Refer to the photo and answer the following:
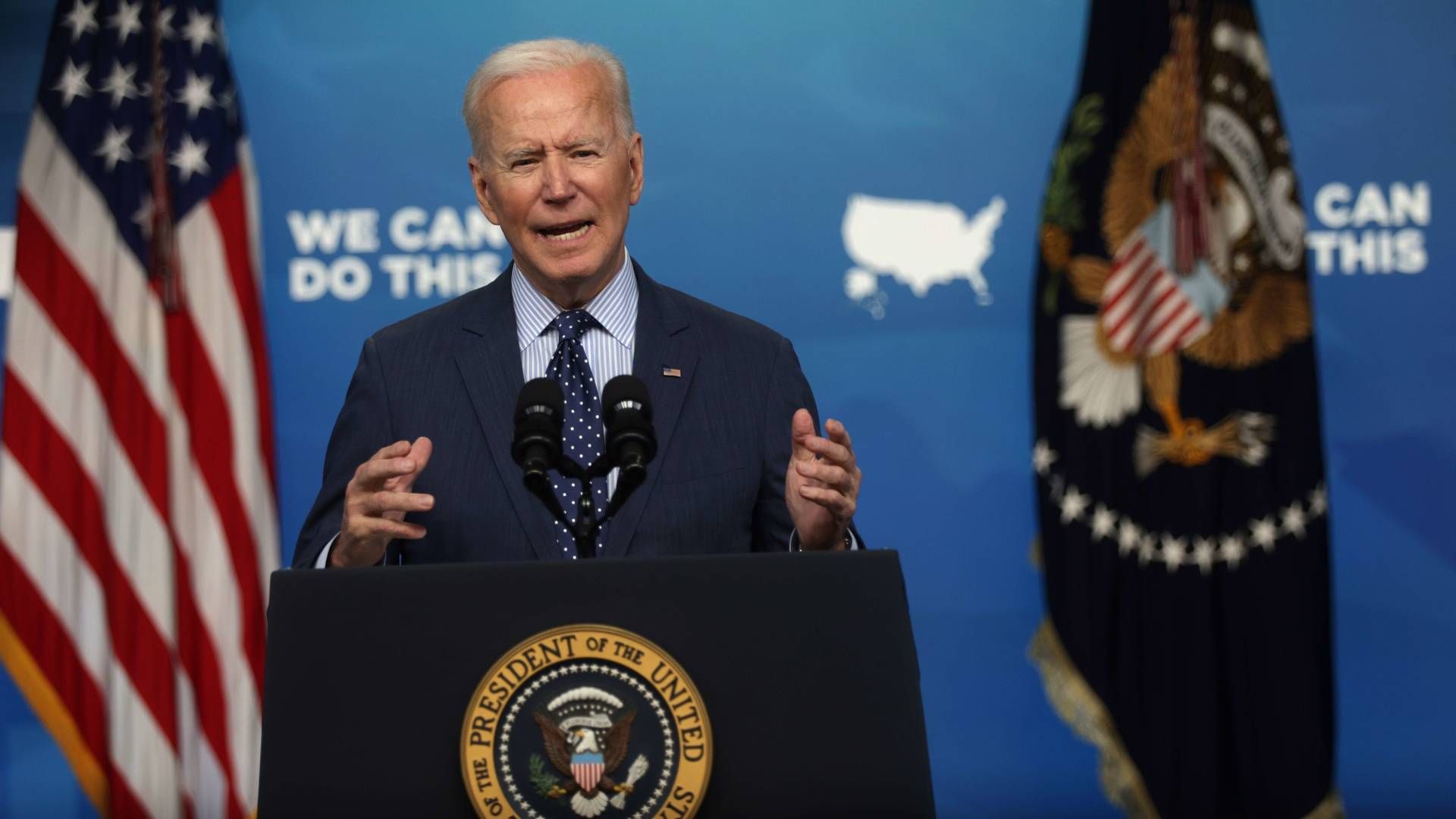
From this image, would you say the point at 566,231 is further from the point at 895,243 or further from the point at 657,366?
the point at 895,243

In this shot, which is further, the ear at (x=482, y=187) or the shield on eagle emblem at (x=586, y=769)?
the ear at (x=482, y=187)

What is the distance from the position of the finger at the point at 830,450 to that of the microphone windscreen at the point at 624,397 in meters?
0.18

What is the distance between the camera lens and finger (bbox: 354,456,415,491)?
1430 millimetres

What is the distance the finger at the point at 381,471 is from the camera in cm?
143

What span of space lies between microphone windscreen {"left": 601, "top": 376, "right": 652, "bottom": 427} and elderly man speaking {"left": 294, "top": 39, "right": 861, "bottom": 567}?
0.97 feet

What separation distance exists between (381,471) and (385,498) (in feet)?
0.10

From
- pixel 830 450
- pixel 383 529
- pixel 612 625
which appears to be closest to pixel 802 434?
pixel 830 450

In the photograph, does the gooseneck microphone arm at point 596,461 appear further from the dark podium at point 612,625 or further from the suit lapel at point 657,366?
the suit lapel at point 657,366

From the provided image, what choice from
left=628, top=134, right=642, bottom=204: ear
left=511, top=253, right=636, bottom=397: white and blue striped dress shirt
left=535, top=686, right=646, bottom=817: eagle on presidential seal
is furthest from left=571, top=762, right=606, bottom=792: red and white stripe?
left=628, top=134, right=642, bottom=204: ear

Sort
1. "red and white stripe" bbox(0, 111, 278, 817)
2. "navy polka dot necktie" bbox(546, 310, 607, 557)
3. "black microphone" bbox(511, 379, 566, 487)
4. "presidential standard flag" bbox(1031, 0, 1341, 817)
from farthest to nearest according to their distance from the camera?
"red and white stripe" bbox(0, 111, 278, 817) < "presidential standard flag" bbox(1031, 0, 1341, 817) < "navy polka dot necktie" bbox(546, 310, 607, 557) < "black microphone" bbox(511, 379, 566, 487)

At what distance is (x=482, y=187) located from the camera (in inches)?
79.8

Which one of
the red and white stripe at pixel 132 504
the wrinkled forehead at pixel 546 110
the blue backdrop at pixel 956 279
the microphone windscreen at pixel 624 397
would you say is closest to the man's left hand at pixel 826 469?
the microphone windscreen at pixel 624 397

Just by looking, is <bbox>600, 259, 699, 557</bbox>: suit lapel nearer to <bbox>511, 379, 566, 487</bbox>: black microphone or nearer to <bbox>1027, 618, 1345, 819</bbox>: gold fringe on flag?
<bbox>511, 379, 566, 487</bbox>: black microphone

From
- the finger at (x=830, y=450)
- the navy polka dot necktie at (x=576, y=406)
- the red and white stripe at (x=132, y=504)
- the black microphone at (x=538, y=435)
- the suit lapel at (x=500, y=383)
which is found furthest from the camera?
the red and white stripe at (x=132, y=504)
